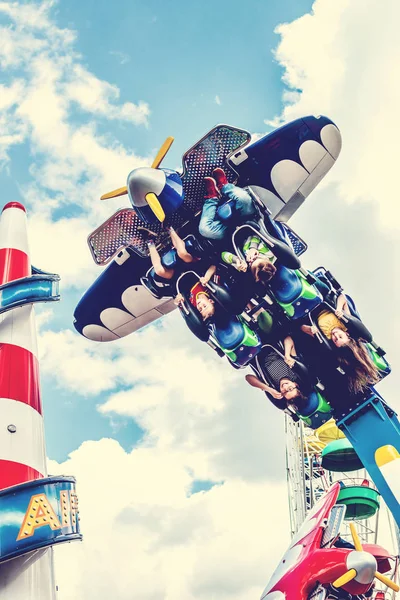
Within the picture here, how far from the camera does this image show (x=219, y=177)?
26.4ft

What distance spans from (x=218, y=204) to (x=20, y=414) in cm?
421

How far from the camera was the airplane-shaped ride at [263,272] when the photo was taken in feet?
24.6

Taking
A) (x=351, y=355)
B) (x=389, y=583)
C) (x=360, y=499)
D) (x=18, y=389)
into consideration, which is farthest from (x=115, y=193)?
(x=360, y=499)

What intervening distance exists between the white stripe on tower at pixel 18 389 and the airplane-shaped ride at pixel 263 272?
2.65 metres

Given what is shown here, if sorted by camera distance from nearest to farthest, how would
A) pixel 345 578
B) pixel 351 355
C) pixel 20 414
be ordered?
pixel 20 414 → pixel 345 578 → pixel 351 355

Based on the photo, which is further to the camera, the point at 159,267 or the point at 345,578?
the point at 159,267

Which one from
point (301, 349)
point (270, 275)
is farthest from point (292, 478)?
point (270, 275)

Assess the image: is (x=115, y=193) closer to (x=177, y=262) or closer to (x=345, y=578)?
(x=177, y=262)

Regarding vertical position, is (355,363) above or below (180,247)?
below

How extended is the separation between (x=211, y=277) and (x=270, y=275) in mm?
907

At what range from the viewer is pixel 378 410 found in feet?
24.4

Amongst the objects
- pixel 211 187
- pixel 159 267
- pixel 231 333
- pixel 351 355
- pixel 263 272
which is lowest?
pixel 351 355

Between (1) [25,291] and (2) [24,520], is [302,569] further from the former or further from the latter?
(1) [25,291]

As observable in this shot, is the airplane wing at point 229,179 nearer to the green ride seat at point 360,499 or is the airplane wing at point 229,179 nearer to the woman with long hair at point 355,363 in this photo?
the woman with long hair at point 355,363
